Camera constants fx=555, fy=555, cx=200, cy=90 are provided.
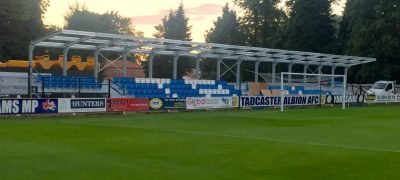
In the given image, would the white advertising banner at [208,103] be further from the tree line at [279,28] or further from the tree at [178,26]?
the tree at [178,26]

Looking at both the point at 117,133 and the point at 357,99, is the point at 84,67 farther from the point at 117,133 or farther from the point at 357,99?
the point at 117,133

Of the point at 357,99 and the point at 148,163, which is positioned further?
the point at 357,99

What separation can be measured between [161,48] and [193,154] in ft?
86.9

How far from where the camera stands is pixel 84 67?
53562mm

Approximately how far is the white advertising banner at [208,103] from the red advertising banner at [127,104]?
3.91 metres

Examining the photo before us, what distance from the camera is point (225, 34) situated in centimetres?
8775

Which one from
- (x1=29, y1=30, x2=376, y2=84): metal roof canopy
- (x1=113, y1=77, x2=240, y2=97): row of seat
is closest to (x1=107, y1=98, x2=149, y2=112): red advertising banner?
(x1=29, y1=30, x2=376, y2=84): metal roof canopy

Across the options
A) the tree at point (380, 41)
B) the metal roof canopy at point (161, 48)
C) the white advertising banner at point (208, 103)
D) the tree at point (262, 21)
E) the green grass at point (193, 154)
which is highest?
the tree at point (262, 21)

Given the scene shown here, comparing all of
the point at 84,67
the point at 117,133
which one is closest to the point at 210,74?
the point at 84,67

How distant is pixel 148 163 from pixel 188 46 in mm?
30157

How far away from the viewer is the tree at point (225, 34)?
284 feet

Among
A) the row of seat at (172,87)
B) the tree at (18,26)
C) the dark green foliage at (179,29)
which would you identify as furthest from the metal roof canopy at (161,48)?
the dark green foliage at (179,29)

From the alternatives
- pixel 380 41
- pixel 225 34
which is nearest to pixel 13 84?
pixel 380 41

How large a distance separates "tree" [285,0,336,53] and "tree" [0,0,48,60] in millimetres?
34348
